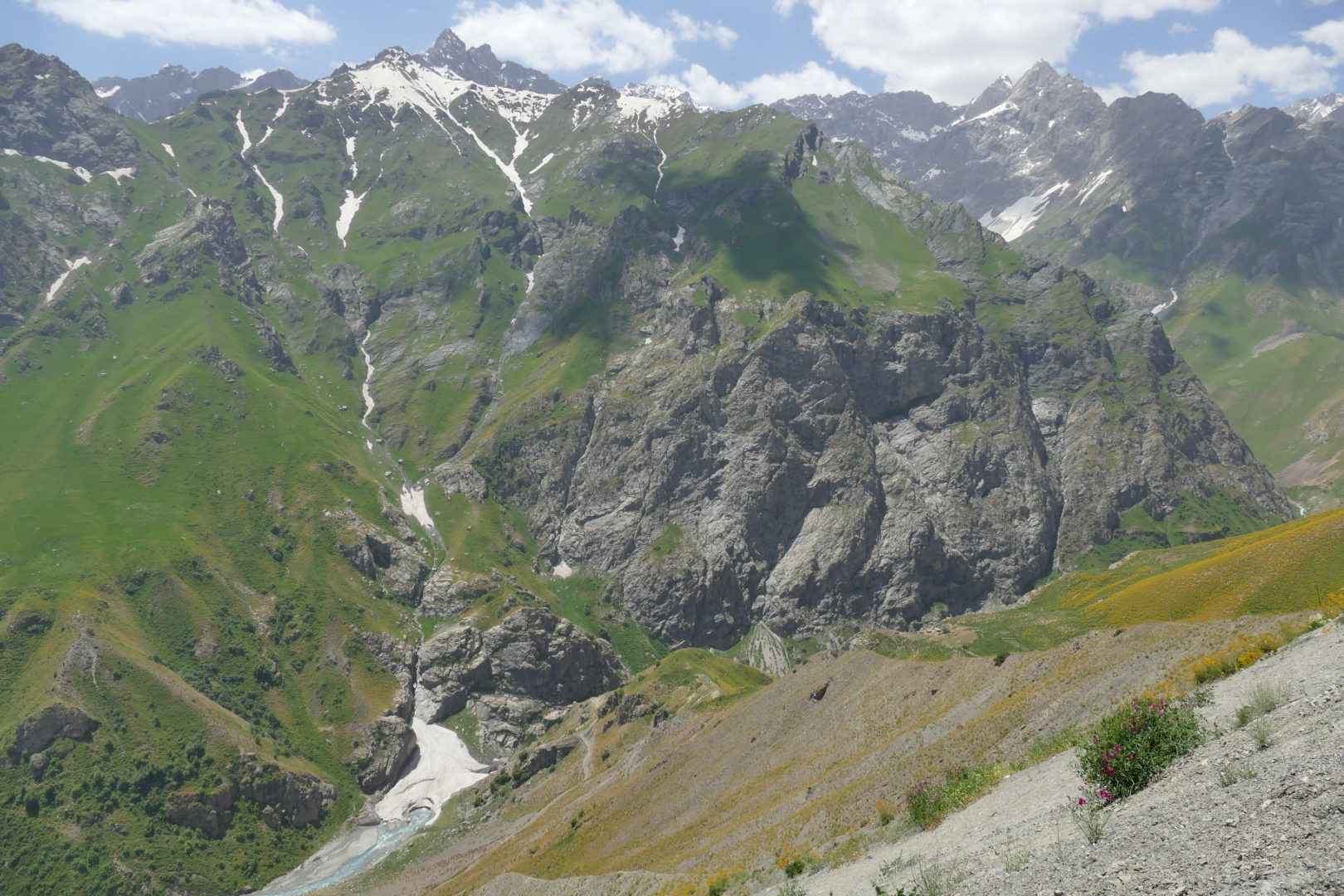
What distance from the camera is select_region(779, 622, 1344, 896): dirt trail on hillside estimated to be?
1491 centimetres

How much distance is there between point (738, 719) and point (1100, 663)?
53.7 meters

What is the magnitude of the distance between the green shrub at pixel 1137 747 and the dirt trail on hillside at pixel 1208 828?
53cm

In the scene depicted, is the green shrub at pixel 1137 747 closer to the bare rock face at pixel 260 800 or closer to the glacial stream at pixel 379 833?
the glacial stream at pixel 379 833

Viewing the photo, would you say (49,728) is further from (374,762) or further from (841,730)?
(841,730)

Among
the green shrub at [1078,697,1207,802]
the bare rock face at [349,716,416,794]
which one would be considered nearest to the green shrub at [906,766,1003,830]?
the green shrub at [1078,697,1207,802]

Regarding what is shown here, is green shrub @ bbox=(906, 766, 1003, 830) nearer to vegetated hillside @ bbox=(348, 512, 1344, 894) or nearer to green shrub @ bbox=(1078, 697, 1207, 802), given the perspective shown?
vegetated hillside @ bbox=(348, 512, 1344, 894)

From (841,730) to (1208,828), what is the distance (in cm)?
5674

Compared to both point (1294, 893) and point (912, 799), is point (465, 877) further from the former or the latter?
point (1294, 893)

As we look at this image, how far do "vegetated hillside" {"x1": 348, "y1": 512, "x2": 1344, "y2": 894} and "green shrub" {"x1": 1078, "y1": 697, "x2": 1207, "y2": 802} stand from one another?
1088cm

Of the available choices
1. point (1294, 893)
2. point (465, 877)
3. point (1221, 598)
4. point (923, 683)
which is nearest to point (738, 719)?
point (923, 683)

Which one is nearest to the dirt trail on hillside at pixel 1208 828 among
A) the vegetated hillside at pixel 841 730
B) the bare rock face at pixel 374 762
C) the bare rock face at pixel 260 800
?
the vegetated hillside at pixel 841 730

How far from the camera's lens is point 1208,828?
16984 mm

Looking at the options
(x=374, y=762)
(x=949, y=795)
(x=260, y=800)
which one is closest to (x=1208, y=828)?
(x=949, y=795)

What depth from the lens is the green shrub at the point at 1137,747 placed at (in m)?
21.9
